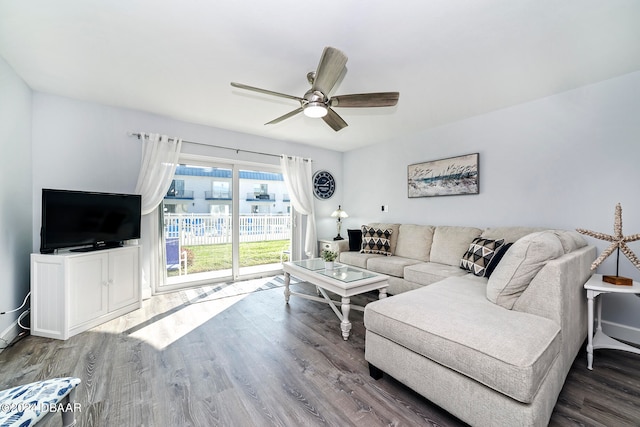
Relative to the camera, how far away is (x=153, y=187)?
11.1 feet

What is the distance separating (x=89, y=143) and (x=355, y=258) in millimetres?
3732

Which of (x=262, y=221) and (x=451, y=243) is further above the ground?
(x=262, y=221)

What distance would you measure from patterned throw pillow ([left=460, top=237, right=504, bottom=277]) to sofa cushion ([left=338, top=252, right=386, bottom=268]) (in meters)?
1.29

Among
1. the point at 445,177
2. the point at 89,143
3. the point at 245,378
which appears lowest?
the point at 245,378

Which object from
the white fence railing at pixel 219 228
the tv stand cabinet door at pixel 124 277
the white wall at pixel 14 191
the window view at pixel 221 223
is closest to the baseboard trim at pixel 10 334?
the white wall at pixel 14 191

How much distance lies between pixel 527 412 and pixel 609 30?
8.43ft

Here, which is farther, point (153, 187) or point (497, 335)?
point (153, 187)

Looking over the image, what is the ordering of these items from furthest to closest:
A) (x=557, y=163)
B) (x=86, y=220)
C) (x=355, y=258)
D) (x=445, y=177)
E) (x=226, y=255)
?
(x=226, y=255)
(x=355, y=258)
(x=445, y=177)
(x=557, y=163)
(x=86, y=220)

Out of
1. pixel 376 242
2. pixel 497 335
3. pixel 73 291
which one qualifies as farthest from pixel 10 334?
pixel 376 242

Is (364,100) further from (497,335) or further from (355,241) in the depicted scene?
(355,241)

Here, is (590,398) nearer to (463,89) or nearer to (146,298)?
(463,89)

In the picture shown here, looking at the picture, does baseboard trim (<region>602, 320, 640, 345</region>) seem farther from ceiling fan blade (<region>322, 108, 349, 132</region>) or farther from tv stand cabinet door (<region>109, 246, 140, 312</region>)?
tv stand cabinet door (<region>109, 246, 140, 312</region>)

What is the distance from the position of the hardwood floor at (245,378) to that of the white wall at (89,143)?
157 cm

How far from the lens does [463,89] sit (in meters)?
2.66
